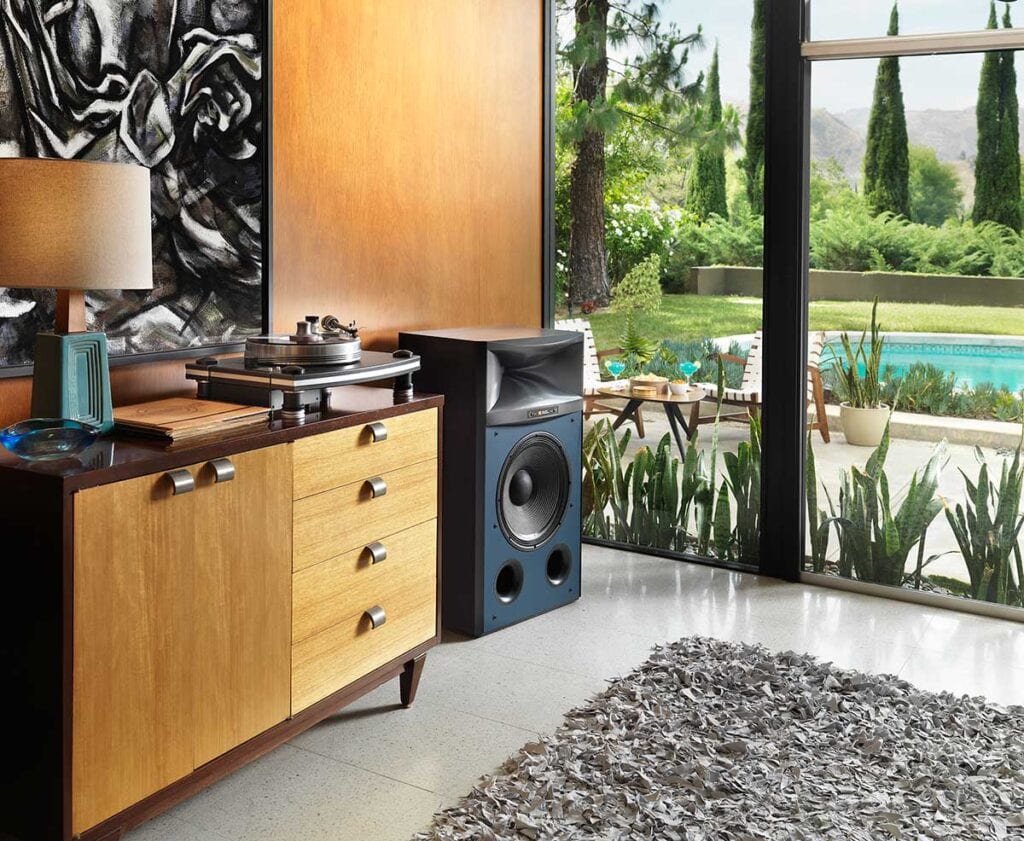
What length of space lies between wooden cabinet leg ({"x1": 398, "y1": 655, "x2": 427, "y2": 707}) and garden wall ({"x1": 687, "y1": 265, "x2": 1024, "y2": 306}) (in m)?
1.94

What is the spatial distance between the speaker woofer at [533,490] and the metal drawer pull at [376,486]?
0.80 metres

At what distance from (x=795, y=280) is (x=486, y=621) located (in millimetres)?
1668

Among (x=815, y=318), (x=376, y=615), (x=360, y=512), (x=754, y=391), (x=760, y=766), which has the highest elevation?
(x=815, y=318)

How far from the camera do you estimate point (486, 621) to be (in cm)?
352

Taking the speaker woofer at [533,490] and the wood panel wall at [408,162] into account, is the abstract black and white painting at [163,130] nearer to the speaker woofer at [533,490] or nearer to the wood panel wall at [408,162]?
the wood panel wall at [408,162]

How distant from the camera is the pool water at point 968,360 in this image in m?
3.66

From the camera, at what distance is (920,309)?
3791 mm

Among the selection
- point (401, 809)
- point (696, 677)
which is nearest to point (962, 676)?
point (696, 677)

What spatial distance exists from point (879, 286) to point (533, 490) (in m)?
1.42

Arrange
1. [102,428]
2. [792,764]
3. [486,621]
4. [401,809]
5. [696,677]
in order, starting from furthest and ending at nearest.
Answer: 1. [486,621]
2. [696,677]
3. [792,764]
4. [401,809]
5. [102,428]

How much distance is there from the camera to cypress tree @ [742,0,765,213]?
13.0 feet

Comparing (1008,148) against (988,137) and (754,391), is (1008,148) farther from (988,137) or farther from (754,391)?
(754,391)

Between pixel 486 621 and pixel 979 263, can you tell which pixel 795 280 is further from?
pixel 486 621

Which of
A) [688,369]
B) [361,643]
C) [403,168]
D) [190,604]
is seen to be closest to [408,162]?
[403,168]
